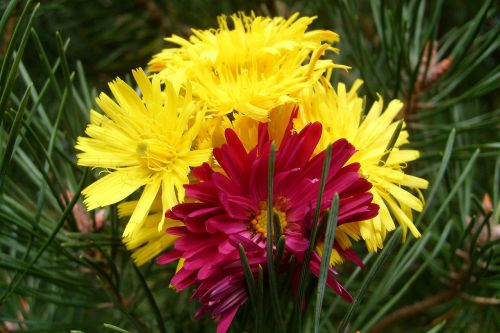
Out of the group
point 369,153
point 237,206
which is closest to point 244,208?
point 237,206

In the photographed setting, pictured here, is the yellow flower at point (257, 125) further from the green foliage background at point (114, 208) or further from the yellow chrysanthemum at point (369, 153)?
the green foliage background at point (114, 208)

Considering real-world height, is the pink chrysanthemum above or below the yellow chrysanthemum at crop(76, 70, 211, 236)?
below

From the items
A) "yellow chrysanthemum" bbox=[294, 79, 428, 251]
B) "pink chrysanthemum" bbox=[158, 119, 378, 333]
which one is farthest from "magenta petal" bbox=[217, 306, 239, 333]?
"yellow chrysanthemum" bbox=[294, 79, 428, 251]

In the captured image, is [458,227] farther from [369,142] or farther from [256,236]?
[256,236]

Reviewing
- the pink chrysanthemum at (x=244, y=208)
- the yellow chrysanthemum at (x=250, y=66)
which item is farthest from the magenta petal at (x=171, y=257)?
the yellow chrysanthemum at (x=250, y=66)

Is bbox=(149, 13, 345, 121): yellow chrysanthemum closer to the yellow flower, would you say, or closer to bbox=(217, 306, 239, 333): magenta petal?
the yellow flower

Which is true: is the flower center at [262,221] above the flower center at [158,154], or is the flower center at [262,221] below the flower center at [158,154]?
below
